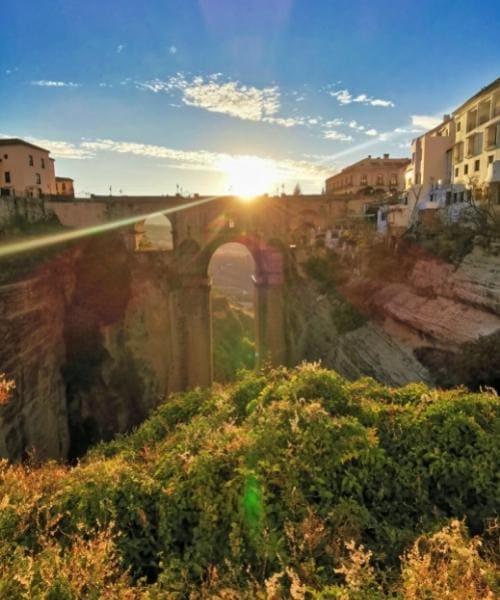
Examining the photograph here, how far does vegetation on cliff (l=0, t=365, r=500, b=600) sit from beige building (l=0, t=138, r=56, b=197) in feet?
96.9

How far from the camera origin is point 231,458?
5430 mm

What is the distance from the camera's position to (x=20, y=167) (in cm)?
2986

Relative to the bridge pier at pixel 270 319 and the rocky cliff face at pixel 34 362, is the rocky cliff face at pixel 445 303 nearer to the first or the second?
the bridge pier at pixel 270 319

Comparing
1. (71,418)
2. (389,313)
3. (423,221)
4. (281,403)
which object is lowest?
(71,418)

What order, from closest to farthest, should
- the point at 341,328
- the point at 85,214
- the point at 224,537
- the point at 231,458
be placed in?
the point at 224,537, the point at 231,458, the point at 341,328, the point at 85,214

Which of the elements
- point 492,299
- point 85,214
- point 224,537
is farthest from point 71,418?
point 492,299

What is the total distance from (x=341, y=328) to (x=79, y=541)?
1749 cm

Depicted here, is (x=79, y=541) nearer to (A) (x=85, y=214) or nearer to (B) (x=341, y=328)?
(B) (x=341, y=328)

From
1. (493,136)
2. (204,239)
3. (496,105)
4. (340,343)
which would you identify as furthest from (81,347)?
(496,105)

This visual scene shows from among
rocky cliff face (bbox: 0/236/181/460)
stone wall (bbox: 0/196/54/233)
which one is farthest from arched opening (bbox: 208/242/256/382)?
stone wall (bbox: 0/196/54/233)

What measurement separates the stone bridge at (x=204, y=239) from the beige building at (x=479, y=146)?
959 cm

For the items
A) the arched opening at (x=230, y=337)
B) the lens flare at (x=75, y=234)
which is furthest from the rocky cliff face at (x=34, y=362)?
the arched opening at (x=230, y=337)

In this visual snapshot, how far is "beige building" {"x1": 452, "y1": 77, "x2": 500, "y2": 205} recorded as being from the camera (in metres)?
21.2

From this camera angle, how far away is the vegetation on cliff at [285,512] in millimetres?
3777
